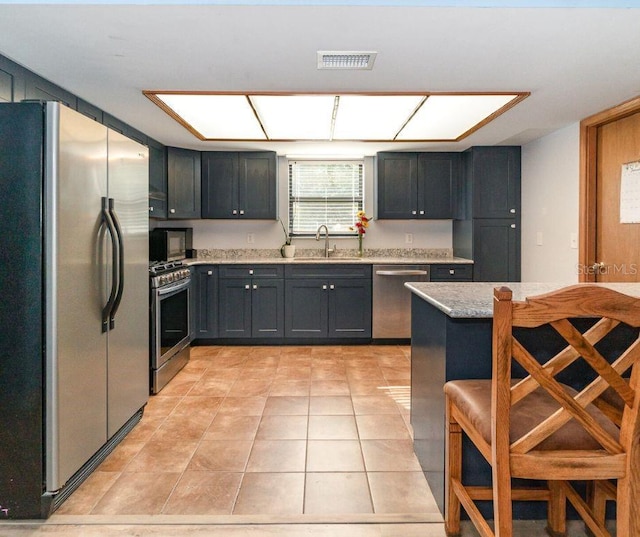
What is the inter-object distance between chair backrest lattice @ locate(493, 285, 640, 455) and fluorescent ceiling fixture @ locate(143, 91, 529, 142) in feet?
7.38

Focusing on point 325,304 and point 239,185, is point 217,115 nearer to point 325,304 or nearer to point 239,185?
point 239,185

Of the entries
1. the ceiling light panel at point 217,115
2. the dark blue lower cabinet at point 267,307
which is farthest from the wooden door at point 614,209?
the dark blue lower cabinet at point 267,307

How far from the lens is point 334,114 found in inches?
144

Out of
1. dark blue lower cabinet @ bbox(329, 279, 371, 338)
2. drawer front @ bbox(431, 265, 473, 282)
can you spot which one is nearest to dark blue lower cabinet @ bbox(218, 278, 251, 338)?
dark blue lower cabinet @ bbox(329, 279, 371, 338)

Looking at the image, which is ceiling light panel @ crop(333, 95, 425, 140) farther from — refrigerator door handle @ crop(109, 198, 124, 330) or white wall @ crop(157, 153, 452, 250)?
refrigerator door handle @ crop(109, 198, 124, 330)

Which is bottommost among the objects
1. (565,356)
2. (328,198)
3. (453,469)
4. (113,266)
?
(453,469)

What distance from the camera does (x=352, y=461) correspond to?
2.40m

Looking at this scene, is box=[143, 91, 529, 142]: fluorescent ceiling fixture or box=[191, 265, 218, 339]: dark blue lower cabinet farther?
box=[191, 265, 218, 339]: dark blue lower cabinet

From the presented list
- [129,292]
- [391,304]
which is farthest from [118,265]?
[391,304]

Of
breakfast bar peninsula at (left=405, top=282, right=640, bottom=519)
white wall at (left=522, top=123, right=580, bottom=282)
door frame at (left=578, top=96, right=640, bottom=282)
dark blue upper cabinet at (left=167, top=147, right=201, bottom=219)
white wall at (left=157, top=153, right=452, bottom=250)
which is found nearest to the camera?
breakfast bar peninsula at (left=405, top=282, right=640, bottom=519)

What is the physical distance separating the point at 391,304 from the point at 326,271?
78cm

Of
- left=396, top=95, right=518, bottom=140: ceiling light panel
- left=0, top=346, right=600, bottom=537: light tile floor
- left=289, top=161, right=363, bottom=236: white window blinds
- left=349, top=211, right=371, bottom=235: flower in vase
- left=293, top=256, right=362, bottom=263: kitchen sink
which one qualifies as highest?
→ left=396, top=95, right=518, bottom=140: ceiling light panel

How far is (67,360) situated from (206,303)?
2996 millimetres

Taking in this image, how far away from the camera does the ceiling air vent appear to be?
2436 mm
